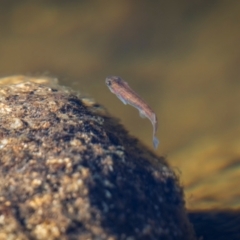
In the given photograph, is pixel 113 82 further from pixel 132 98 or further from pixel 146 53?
pixel 146 53

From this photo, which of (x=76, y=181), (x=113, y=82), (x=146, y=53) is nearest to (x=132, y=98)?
(x=113, y=82)

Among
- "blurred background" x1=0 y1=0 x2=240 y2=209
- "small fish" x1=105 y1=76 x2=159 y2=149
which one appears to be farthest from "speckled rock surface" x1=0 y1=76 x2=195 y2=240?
"blurred background" x1=0 y1=0 x2=240 y2=209

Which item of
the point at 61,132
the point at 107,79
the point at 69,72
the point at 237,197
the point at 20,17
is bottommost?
the point at 237,197

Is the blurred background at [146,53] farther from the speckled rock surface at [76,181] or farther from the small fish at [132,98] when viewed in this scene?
the speckled rock surface at [76,181]

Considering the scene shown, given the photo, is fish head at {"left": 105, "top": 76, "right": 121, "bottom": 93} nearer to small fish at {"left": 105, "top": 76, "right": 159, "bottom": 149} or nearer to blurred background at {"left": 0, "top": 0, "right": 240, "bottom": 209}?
small fish at {"left": 105, "top": 76, "right": 159, "bottom": 149}

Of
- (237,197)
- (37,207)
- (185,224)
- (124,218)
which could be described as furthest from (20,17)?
(237,197)

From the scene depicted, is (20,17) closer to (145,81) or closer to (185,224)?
(145,81)

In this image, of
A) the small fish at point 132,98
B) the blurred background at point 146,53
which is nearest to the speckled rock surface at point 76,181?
the small fish at point 132,98
